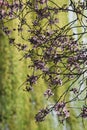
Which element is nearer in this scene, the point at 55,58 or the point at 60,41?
the point at 55,58

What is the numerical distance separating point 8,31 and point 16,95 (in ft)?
1.88

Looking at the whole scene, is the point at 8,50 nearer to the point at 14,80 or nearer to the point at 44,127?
the point at 14,80

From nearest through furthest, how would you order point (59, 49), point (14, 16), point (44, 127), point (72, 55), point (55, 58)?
point (55, 58)
point (72, 55)
point (59, 49)
point (14, 16)
point (44, 127)

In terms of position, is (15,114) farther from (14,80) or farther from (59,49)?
(59,49)

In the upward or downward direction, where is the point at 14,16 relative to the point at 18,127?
upward

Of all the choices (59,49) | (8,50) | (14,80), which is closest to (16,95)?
(14,80)

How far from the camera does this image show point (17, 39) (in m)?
3.21

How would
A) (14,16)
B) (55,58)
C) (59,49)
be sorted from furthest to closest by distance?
1. (14,16)
2. (59,49)
3. (55,58)

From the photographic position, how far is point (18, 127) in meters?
3.15

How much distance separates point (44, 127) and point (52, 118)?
12 cm

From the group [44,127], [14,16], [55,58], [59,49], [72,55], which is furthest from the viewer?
[44,127]

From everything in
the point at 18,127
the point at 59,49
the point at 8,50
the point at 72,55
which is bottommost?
the point at 18,127

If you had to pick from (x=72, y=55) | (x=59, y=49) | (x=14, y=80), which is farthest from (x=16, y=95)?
(x=72, y=55)

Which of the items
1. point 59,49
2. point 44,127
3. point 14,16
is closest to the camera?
point 59,49
